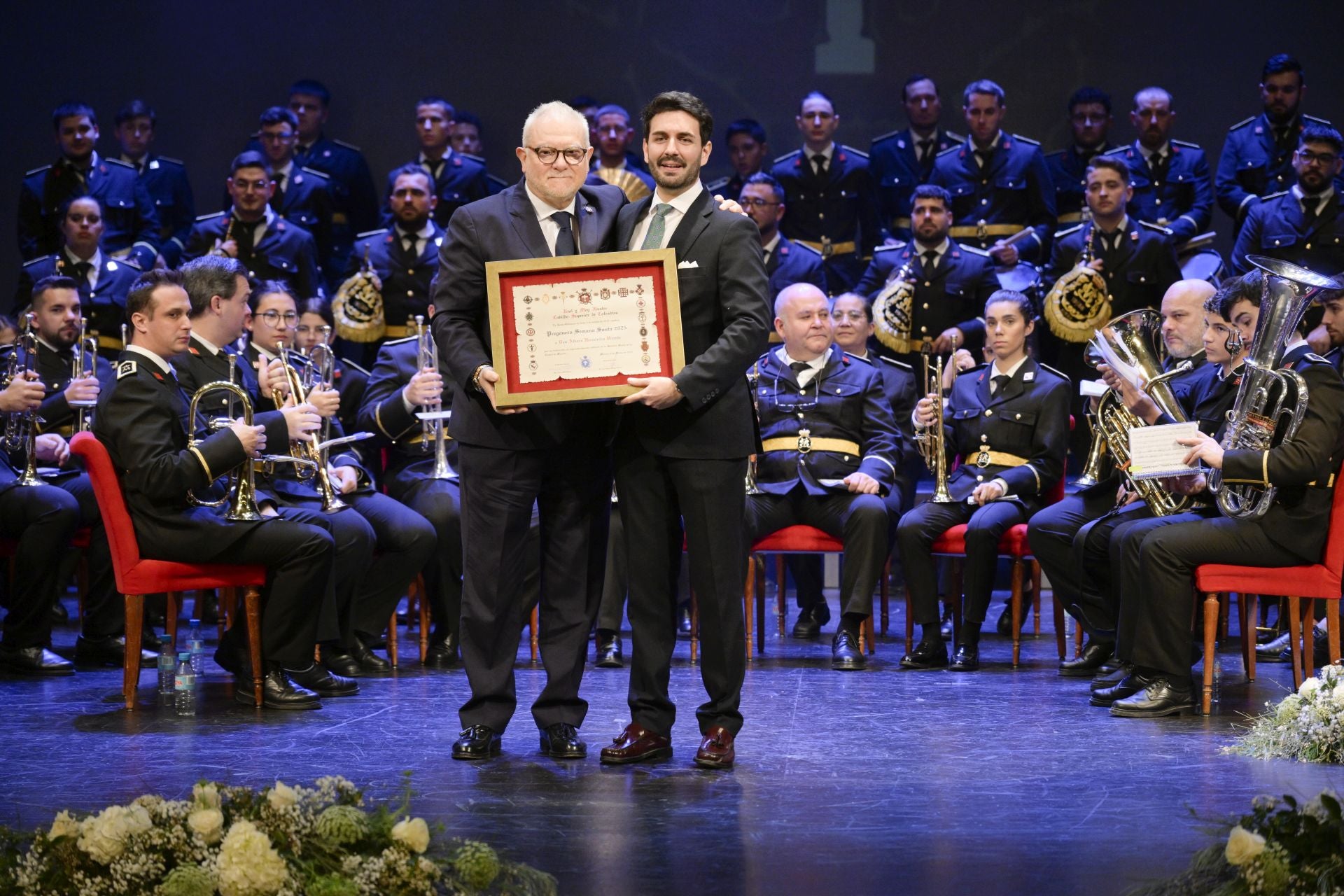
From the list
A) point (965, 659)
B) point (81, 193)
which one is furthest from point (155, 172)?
point (965, 659)

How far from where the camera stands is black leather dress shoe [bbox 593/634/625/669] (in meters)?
5.98

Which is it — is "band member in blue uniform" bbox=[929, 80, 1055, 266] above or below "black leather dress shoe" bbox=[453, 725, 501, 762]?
above

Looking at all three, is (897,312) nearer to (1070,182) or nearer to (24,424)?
(1070,182)

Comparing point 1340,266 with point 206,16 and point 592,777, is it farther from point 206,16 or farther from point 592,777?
point 206,16

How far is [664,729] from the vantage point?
414cm

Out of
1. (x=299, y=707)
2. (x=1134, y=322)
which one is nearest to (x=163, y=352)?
(x=299, y=707)

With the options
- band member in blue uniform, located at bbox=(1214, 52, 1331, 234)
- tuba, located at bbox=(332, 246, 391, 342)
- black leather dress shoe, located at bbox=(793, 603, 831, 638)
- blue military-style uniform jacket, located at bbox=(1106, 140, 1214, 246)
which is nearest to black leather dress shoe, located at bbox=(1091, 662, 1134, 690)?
black leather dress shoe, located at bbox=(793, 603, 831, 638)

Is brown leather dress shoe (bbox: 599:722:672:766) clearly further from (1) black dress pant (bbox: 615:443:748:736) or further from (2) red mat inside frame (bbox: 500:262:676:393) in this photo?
(2) red mat inside frame (bbox: 500:262:676:393)

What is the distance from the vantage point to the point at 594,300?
152 inches

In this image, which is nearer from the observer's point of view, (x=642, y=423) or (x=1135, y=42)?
(x=642, y=423)

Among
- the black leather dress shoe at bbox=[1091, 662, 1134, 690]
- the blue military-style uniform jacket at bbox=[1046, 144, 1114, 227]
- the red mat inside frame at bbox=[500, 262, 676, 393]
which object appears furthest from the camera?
the blue military-style uniform jacket at bbox=[1046, 144, 1114, 227]

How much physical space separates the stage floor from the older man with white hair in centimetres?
22

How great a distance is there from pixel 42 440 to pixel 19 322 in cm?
113

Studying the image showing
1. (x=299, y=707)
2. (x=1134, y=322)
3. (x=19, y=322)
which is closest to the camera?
(x=299, y=707)
